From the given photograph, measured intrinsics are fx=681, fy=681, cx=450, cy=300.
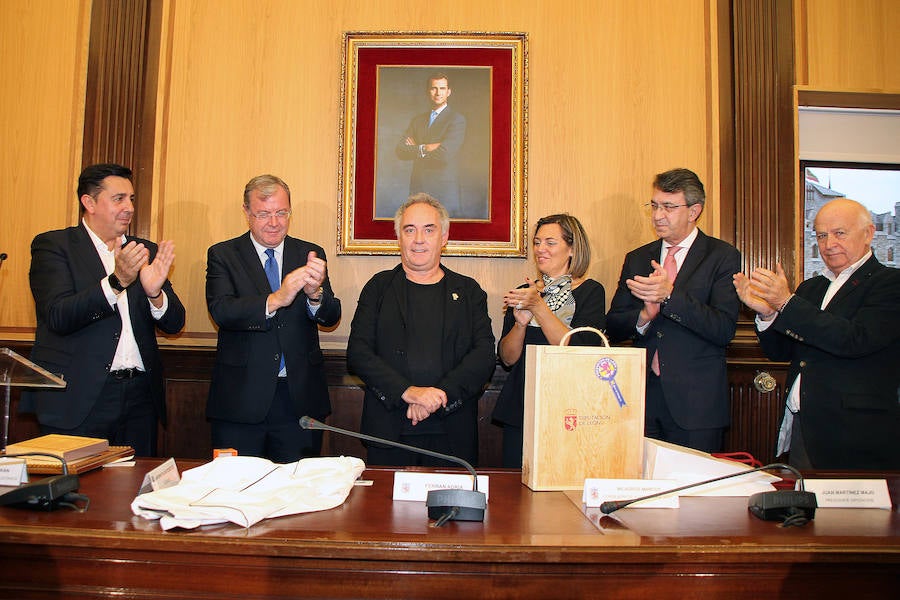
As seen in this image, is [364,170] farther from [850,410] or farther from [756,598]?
[756,598]

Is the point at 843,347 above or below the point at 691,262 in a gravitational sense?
below

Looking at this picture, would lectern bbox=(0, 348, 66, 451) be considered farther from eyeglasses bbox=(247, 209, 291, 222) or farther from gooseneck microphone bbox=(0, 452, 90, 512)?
eyeglasses bbox=(247, 209, 291, 222)

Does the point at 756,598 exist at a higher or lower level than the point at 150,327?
lower

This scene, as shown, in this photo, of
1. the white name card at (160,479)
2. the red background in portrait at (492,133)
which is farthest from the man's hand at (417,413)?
the red background in portrait at (492,133)

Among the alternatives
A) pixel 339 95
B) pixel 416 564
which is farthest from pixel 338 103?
pixel 416 564

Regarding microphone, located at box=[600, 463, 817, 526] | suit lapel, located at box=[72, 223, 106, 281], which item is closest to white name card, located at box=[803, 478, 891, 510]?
microphone, located at box=[600, 463, 817, 526]

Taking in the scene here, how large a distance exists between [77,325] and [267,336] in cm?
75

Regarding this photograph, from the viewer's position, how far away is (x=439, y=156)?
392 centimetres

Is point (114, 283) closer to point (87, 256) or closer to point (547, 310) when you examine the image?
point (87, 256)

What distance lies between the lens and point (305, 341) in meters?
3.01

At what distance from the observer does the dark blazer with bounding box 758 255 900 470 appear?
2529 millimetres

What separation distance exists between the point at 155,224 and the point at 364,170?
4.13 ft

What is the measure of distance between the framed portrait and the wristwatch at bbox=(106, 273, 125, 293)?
4.52ft

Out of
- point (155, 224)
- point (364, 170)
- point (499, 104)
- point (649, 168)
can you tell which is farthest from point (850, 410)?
point (155, 224)
